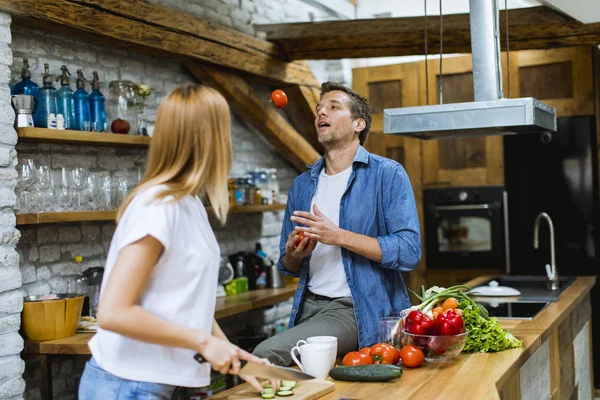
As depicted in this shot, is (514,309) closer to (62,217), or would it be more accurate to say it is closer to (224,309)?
(224,309)

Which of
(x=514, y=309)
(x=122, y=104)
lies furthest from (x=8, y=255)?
(x=514, y=309)

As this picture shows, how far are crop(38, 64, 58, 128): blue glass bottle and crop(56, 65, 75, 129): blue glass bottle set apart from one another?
5 centimetres

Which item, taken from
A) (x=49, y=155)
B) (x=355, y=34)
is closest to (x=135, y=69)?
(x=49, y=155)

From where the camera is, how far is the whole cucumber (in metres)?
2.62

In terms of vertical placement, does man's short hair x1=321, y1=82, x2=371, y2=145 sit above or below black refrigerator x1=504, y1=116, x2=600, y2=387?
above

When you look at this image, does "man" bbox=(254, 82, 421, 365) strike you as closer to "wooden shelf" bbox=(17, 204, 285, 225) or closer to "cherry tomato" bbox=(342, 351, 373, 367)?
"cherry tomato" bbox=(342, 351, 373, 367)

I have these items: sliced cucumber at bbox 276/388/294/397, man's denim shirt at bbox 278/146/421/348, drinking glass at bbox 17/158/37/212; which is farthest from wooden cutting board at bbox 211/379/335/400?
drinking glass at bbox 17/158/37/212

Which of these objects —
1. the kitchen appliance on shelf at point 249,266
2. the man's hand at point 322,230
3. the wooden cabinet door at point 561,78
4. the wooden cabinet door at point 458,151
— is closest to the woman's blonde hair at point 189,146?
the man's hand at point 322,230

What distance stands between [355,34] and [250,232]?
6.41 ft

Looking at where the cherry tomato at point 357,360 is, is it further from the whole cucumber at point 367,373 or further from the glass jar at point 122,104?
the glass jar at point 122,104

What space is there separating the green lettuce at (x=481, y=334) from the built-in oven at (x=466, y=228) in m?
3.85

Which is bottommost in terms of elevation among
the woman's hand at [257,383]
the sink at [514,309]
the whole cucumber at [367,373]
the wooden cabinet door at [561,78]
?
the sink at [514,309]

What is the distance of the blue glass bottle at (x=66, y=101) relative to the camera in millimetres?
4453

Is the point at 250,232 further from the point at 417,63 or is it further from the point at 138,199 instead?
the point at 138,199
